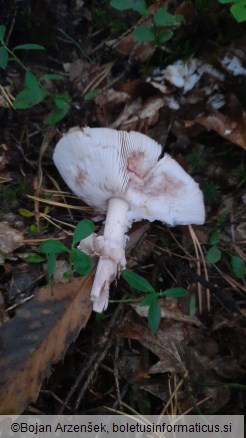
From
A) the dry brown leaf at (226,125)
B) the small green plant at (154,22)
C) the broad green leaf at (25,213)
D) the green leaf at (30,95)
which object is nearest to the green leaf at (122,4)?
the small green plant at (154,22)

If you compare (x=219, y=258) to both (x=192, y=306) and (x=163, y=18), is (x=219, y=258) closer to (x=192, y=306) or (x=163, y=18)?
(x=192, y=306)

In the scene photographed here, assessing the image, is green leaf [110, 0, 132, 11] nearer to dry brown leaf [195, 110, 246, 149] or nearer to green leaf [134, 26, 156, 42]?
green leaf [134, 26, 156, 42]

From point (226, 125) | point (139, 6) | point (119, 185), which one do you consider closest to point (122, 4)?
point (139, 6)

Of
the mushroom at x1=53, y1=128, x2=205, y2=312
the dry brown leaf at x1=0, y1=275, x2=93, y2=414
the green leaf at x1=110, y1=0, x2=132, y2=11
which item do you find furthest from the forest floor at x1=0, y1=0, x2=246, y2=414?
the green leaf at x1=110, y1=0, x2=132, y2=11

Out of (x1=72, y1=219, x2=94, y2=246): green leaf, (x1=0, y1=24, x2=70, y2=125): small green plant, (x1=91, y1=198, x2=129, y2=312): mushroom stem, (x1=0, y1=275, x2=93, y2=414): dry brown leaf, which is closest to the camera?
(x1=0, y1=275, x2=93, y2=414): dry brown leaf

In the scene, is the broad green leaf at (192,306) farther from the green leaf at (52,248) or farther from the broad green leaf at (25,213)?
the broad green leaf at (25,213)

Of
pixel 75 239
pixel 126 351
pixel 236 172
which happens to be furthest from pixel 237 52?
pixel 126 351

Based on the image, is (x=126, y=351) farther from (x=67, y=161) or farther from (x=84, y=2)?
(x=84, y=2)
